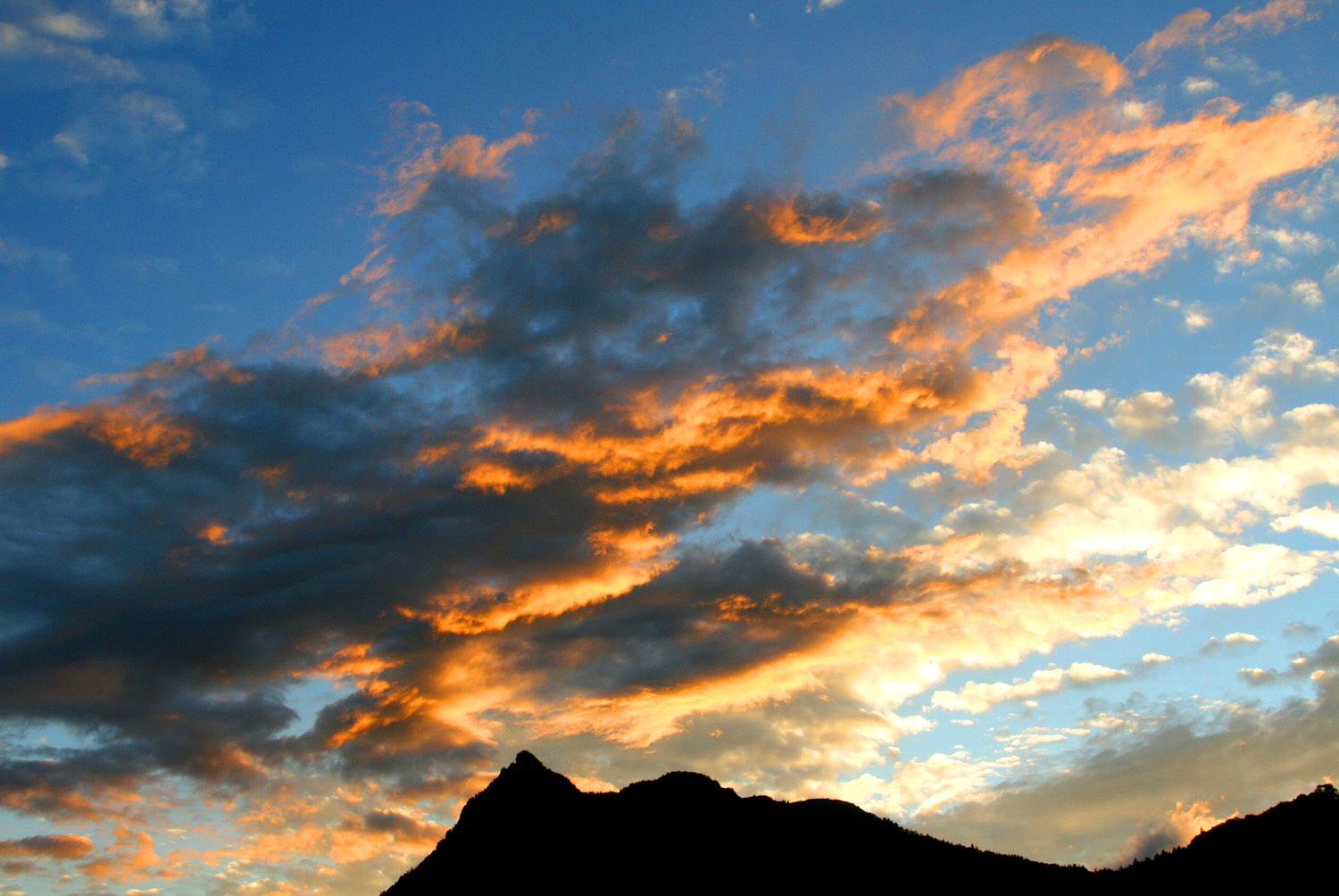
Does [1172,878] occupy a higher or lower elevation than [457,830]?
lower

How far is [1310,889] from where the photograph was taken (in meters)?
60.9

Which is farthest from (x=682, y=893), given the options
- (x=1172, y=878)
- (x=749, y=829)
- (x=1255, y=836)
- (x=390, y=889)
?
(x=1255, y=836)

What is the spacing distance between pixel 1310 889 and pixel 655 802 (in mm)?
72448

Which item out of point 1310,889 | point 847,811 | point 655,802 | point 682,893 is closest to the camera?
point 1310,889

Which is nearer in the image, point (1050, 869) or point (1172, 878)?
point (1172, 878)

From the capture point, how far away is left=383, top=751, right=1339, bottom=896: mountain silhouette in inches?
3907

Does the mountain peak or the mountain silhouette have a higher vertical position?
the mountain peak

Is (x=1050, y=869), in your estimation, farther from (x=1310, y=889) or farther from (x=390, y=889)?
(x=390, y=889)

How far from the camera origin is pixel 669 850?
341 feet

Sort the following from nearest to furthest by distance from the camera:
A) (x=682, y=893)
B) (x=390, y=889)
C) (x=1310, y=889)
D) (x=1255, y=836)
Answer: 1. (x=1310, y=889)
2. (x=1255, y=836)
3. (x=682, y=893)
4. (x=390, y=889)

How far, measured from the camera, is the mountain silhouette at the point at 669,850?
3907 inches

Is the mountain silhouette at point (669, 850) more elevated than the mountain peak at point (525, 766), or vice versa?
the mountain peak at point (525, 766)

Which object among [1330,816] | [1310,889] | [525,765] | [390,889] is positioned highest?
[525,765]

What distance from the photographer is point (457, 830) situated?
357 feet
